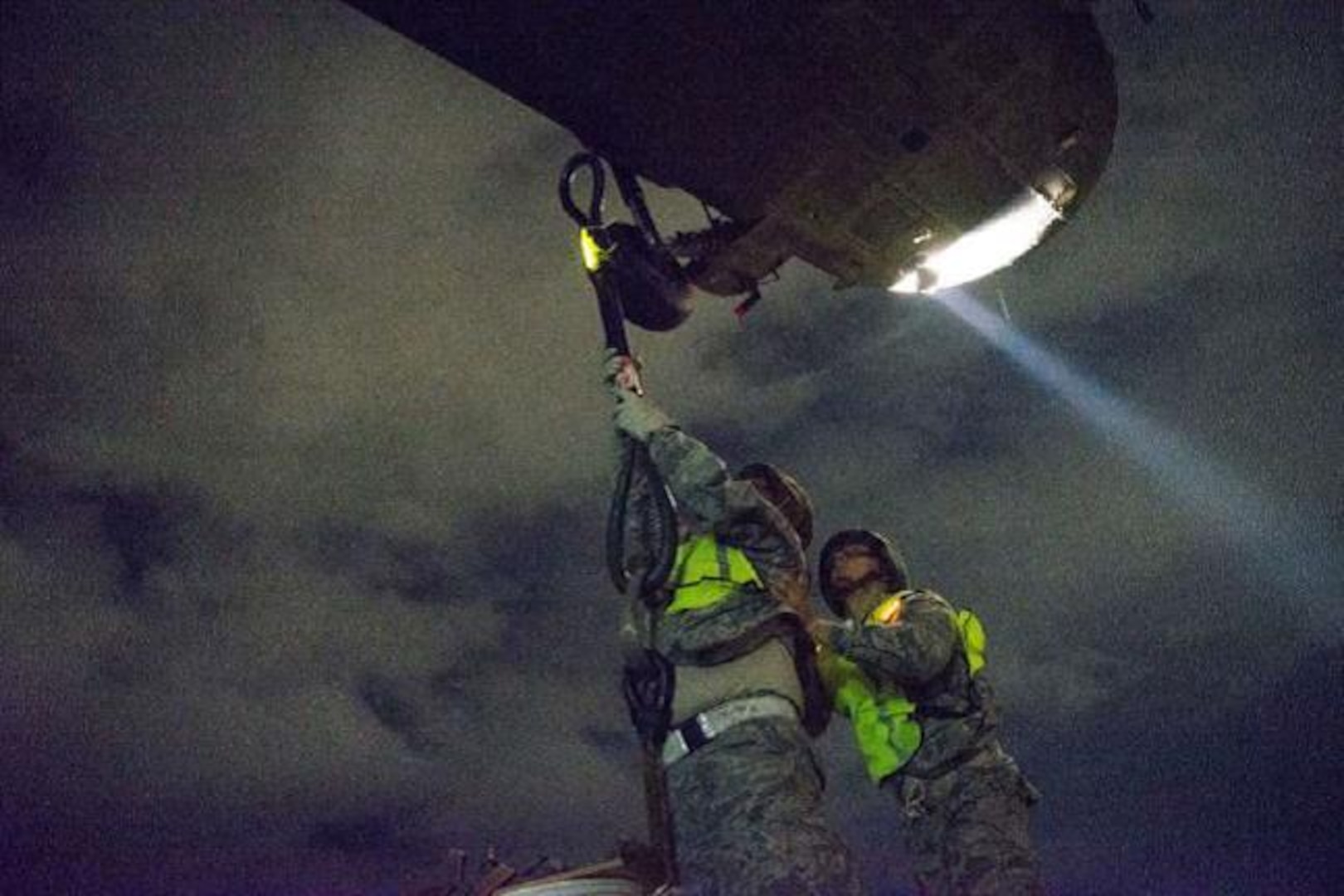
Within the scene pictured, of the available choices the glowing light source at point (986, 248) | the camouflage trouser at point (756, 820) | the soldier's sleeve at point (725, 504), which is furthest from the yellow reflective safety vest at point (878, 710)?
the camouflage trouser at point (756, 820)

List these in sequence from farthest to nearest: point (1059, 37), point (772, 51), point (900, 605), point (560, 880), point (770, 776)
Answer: point (900, 605)
point (1059, 37)
point (772, 51)
point (560, 880)
point (770, 776)

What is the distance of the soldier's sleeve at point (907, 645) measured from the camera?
497cm

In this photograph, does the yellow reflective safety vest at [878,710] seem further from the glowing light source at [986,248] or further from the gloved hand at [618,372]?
the gloved hand at [618,372]

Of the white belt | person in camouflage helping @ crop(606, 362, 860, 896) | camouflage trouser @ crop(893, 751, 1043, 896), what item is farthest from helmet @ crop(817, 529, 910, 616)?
the white belt

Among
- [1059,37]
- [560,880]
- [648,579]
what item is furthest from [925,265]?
[560,880]

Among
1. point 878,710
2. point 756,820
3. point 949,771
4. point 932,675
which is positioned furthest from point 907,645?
point 756,820

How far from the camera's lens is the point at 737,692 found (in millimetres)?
3521

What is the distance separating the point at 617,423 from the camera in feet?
13.8

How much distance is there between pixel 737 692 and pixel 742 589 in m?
0.46

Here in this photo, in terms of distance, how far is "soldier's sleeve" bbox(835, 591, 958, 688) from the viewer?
16.3ft

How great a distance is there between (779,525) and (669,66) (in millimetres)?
2206

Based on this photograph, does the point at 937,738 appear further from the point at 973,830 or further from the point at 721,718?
the point at 721,718

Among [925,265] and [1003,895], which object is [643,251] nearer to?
[925,265]

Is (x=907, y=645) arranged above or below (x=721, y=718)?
above
